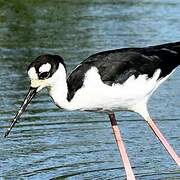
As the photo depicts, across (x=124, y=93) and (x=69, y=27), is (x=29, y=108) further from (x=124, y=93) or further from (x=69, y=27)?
(x=69, y=27)

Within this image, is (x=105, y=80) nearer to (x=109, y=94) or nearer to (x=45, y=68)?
(x=109, y=94)

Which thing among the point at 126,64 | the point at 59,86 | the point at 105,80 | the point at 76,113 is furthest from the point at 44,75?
the point at 76,113

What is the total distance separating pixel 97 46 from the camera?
49.8ft

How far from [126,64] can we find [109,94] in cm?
42

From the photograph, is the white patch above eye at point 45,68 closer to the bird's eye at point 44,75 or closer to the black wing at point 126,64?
the bird's eye at point 44,75

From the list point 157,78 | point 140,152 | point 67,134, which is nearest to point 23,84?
point 67,134

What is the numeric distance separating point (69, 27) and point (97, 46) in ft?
6.65

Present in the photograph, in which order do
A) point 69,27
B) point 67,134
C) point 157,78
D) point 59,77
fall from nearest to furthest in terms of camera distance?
point 59,77
point 157,78
point 67,134
point 69,27

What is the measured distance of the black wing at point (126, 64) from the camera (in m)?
8.54

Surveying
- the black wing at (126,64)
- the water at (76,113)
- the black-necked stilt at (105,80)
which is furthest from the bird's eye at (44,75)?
the water at (76,113)

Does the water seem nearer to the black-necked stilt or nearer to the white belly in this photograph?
the black-necked stilt

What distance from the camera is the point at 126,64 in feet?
28.9

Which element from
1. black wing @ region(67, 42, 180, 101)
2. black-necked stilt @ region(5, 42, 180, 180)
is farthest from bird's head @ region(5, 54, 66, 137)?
black wing @ region(67, 42, 180, 101)

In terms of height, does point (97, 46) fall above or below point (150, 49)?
above
